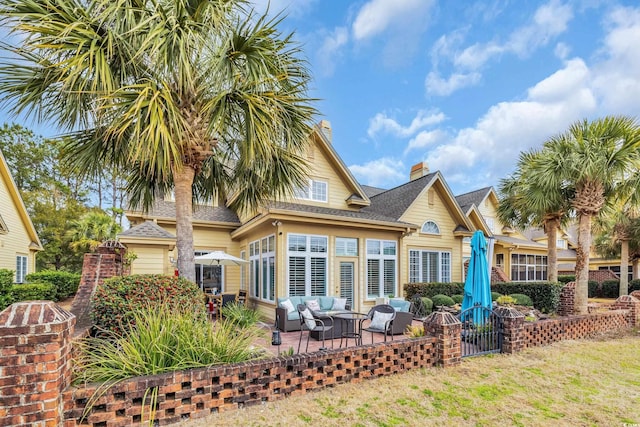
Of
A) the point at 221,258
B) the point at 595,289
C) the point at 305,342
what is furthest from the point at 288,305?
the point at 595,289

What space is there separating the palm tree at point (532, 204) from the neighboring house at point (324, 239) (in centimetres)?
303

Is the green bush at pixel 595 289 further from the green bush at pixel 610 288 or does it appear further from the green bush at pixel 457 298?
the green bush at pixel 457 298

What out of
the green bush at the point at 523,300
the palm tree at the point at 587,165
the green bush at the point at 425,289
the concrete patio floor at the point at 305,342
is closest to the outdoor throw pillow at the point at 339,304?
the concrete patio floor at the point at 305,342

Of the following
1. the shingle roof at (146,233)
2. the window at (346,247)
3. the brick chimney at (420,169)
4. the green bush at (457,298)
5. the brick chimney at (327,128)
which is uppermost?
the brick chimney at (327,128)

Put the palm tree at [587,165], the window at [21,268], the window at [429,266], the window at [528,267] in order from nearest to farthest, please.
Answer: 1. the palm tree at [587,165]
2. the window at [429,266]
3. the window at [21,268]
4. the window at [528,267]

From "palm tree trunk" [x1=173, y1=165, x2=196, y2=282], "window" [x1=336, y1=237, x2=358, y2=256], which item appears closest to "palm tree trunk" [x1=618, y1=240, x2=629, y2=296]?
"window" [x1=336, y1=237, x2=358, y2=256]

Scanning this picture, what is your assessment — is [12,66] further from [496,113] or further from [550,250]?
[496,113]

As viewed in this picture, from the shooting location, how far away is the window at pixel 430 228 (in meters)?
16.1

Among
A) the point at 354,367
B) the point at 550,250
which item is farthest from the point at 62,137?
the point at 550,250

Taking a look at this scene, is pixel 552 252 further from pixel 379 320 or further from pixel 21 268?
pixel 21 268

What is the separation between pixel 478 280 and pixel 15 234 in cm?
1994

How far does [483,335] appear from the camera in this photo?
7312 millimetres

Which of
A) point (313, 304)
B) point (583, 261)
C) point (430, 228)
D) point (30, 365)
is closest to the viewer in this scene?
point (30, 365)

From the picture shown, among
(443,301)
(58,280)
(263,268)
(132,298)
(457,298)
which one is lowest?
(457,298)
